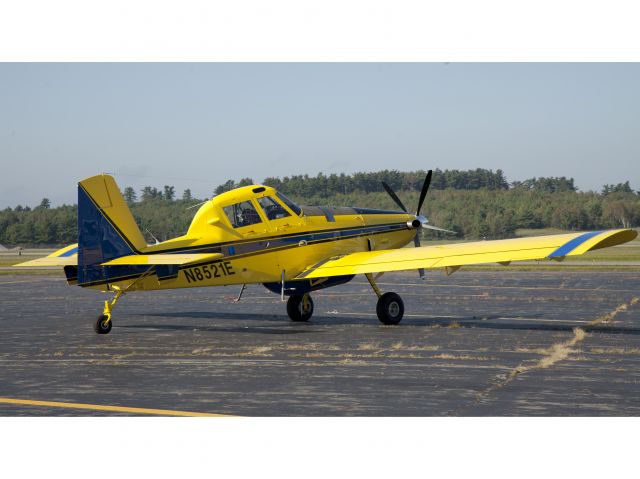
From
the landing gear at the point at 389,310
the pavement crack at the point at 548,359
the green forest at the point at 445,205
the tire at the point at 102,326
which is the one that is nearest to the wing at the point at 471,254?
the landing gear at the point at 389,310

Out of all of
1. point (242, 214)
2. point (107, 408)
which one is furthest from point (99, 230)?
point (107, 408)

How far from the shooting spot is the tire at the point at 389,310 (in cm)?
2052

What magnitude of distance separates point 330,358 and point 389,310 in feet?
19.4

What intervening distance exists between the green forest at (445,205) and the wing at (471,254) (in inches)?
1166

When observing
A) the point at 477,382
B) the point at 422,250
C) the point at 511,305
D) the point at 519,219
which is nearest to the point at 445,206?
the point at 519,219

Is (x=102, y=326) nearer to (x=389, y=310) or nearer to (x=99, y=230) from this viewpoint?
(x=99, y=230)

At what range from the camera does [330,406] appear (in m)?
10.5

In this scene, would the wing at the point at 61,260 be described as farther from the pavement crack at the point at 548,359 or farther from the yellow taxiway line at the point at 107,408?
the pavement crack at the point at 548,359

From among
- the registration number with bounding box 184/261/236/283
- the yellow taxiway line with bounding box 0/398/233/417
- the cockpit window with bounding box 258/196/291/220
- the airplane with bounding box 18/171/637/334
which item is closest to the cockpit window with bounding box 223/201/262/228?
the airplane with bounding box 18/171/637/334

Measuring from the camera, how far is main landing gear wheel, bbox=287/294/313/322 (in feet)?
71.6

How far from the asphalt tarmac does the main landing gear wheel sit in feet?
2.46

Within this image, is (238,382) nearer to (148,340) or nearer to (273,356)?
(273,356)

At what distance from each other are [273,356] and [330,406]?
4917mm

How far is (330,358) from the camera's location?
14.9 meters
